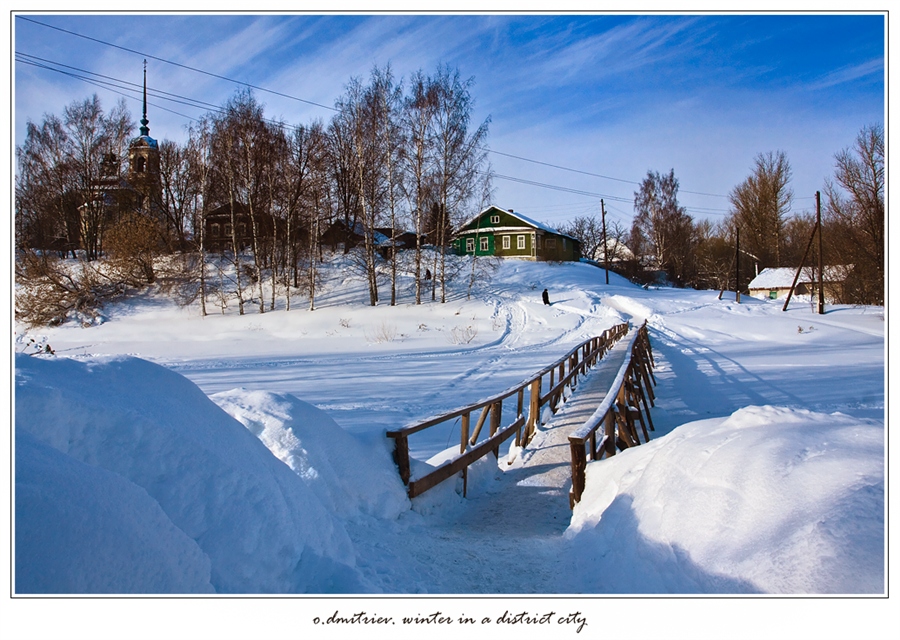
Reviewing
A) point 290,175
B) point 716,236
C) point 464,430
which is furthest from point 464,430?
point 716,236

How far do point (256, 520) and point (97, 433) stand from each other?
2.50 feet

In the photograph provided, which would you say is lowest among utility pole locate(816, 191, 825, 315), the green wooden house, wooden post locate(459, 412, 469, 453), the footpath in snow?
the footpath in snow

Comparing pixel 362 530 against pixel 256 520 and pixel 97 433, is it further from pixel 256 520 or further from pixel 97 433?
pixel 97 433

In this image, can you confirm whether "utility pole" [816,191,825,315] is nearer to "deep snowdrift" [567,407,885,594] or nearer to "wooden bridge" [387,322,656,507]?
"wooden bridge" [387,322,656,507]

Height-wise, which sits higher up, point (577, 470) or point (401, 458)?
point (401, 458)

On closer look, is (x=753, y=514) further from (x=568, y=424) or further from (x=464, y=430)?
(x=568, y=424)

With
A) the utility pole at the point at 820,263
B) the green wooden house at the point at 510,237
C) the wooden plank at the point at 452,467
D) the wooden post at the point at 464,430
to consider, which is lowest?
the wooden plank at the point at 452,467

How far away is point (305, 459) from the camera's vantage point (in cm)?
372

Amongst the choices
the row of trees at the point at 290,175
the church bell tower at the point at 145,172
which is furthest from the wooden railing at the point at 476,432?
the church bell tower at the point at 145,172

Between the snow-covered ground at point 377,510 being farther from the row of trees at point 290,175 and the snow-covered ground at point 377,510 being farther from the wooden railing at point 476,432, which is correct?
the row of trees at point 290,175

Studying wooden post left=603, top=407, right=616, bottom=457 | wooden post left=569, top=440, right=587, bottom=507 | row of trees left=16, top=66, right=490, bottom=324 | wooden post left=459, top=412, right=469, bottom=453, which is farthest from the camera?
row of trees left=16, top=66, right=490, bottom=324

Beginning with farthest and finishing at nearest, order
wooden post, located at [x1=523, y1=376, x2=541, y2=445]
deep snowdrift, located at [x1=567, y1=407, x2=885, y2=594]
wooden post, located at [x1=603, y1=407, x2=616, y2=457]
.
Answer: wooden post, located at [x1=523, y1=376, x2=541, y2=445] → wooden post, located at [x1=603, y1=407, x2=616, y2=457] → deep snowdrift, located at [x1=567, y1=407, x2=885, y2=594]

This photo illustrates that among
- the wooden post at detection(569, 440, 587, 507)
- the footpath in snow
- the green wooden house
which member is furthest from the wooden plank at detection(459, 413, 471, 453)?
the green wooden house

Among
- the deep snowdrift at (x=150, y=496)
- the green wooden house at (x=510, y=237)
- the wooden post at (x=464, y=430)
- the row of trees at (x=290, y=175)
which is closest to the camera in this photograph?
the deep snowdrift at (x=150, y=496)
